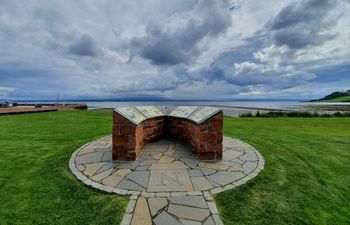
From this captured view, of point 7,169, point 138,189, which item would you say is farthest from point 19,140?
point 138,189

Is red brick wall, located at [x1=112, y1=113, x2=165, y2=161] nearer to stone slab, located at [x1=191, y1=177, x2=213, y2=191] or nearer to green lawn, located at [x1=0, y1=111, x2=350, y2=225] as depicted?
green lawn, located at [x1=0, y1=111, x2=350, y2=225]

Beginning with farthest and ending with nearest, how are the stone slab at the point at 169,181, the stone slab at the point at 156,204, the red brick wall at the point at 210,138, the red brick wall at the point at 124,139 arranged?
1. the red brick wall at the point at 210,138
2. the red brick wall at the point at 124,139
3. the stone slab at the point at 169,181
4. the stone slab at the point at 156,204

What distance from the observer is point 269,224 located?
246 cm

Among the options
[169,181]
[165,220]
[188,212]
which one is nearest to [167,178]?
[169,181]

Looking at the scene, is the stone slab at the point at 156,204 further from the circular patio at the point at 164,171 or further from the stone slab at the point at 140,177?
the stone slab at the point at 140,177

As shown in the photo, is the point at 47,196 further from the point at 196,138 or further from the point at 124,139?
the point at 196,138

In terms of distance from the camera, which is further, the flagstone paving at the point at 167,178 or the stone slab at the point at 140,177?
the stone slab at the point at 140,177

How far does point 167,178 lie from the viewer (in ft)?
11.7

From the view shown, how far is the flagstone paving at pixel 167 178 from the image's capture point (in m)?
2.59

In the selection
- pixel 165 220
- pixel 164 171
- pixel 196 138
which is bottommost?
pixel 165 220

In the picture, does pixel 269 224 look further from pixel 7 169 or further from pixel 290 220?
pixel 7 169

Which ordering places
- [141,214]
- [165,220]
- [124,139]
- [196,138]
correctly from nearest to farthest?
[165,220]
[141,214]
[124,139]
[196,138]

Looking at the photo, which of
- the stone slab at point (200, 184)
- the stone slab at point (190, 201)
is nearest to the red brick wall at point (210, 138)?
the stone slab at point (200, 184)

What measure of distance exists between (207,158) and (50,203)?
2963 mm
